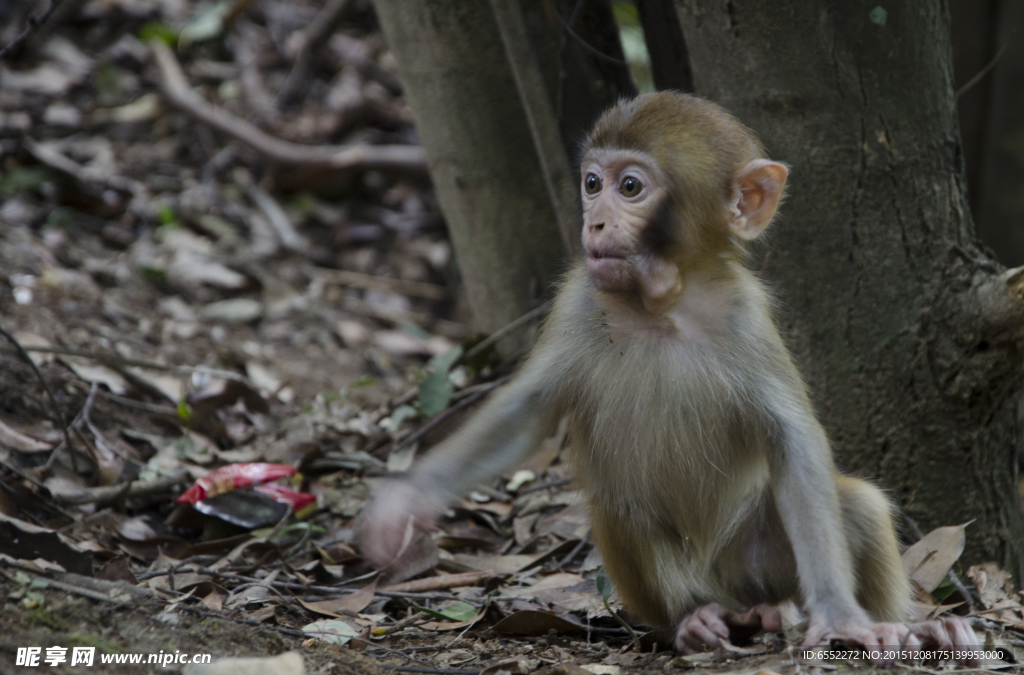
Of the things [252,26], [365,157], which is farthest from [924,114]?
[252,26]

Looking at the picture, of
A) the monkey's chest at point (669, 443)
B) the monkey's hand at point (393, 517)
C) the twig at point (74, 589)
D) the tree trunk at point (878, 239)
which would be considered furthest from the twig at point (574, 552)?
the twig at point (74, 589)

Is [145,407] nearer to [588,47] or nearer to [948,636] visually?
[588,47]

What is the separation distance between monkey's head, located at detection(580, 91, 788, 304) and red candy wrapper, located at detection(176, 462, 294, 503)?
2.01 m

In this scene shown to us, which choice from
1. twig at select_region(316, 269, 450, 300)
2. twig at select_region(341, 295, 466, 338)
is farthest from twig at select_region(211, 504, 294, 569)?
twig at select_region(316, 269, 450, 300)

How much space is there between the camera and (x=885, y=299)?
168 inches

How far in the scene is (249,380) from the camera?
6.19 m

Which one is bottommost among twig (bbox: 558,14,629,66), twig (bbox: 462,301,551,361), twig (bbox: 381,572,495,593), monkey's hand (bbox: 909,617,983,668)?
monkey's hand (bbox: 909,617,983,668)

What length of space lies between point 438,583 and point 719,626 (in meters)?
1.28

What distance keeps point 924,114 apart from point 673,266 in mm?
1539

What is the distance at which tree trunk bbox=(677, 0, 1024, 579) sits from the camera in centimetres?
411

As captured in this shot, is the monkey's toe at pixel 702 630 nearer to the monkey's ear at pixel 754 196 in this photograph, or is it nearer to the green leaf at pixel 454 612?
the green leaf at pixel 454 612

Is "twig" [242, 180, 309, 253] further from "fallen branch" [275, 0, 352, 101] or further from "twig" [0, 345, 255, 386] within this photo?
"twig" [0, 345, 255, 386]

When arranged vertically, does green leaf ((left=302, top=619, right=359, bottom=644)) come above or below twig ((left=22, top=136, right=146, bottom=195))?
below

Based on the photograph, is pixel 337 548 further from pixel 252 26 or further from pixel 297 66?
pixel 252 26
